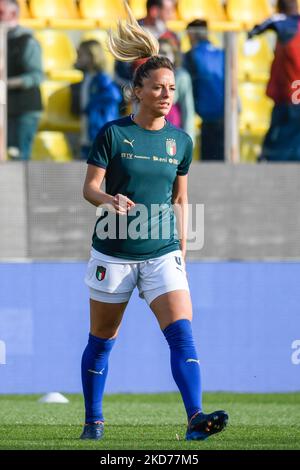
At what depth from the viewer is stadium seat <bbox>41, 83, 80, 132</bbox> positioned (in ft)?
33.2

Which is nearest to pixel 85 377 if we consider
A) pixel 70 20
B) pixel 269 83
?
pixel 269 83

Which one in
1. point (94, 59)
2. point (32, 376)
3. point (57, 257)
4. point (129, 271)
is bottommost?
point (32, 376)

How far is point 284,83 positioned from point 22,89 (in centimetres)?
230

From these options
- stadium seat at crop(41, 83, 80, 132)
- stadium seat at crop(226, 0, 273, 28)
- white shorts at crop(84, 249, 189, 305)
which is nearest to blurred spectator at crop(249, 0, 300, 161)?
stadium seat at crop(41, 83, 80, 132)

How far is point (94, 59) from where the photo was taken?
1012 cm

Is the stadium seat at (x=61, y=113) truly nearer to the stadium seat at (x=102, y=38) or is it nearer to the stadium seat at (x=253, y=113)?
the stadium seat at (x=102, y=38)

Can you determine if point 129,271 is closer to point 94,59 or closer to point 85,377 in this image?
point 85,377

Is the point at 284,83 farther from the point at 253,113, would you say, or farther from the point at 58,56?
the point at 58,56

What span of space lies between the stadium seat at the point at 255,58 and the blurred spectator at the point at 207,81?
19 cm

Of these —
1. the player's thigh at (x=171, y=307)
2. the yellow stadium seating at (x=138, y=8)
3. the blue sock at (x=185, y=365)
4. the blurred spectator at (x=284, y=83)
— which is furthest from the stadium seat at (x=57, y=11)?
the blue sock at (x=185, y=365)

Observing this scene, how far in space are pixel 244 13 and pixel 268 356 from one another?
4555 mm

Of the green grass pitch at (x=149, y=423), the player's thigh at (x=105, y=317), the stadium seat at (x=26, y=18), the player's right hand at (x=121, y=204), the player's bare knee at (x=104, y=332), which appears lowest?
the green grass pitch at (x=149, y=423)

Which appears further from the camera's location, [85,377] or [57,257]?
[57,257]

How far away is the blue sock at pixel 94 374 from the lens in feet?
20.4
